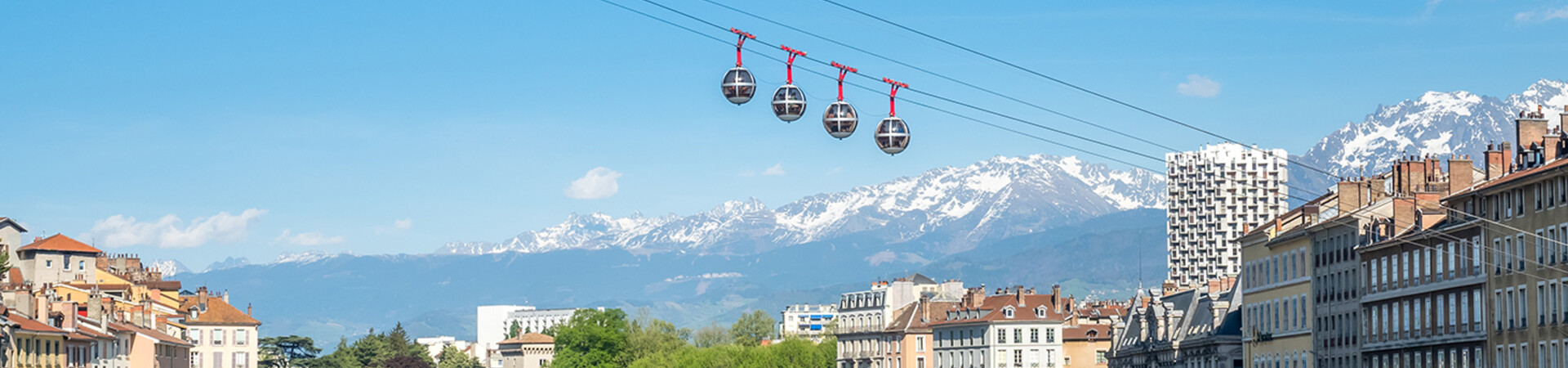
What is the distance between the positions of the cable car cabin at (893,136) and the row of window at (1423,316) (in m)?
37.8

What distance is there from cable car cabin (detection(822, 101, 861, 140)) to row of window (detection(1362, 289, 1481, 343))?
39.9 meters

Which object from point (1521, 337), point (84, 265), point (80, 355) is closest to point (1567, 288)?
point (1521, 337)

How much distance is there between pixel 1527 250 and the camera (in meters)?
88.1

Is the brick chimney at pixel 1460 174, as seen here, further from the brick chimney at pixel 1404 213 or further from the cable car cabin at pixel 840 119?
the cable car cabin at pixel 840 119

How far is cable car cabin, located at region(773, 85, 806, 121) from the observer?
6631cm

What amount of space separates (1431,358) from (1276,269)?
23.9 metres

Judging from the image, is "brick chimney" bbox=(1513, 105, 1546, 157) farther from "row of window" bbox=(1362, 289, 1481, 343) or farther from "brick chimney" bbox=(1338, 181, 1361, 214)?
"brick chimney" bbox=(1338, 181, 1361, 214)

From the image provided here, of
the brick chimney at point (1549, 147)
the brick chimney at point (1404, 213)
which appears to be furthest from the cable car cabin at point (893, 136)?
the brick chimney at point (1404, 213)

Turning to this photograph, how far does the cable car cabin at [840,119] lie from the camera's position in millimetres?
66750

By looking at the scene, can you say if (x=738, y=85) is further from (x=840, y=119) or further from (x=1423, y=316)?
(x=1423, y=316)

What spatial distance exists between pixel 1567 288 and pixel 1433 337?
1562 cm

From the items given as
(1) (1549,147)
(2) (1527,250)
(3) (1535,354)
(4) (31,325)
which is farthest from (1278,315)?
(4) (31,325)

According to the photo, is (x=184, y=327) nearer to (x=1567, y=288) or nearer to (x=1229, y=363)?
(x=1229, y=363)

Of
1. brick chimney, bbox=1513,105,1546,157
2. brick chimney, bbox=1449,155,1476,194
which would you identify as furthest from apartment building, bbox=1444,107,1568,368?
brick chimney, bbox=1449,155,1476,194
